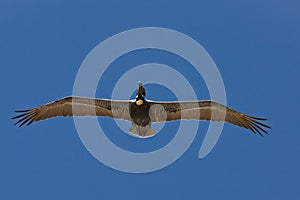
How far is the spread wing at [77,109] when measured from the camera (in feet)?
97.7

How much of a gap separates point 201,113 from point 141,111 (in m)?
1.91

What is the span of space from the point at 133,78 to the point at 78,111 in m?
2.13

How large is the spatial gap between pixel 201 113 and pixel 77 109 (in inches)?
155

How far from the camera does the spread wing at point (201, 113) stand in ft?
98.1

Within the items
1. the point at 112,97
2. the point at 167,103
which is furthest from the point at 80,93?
the point at 167,103

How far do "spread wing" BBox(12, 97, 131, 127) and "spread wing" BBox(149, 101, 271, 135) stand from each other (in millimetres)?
1010

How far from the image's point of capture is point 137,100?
30.3 meters

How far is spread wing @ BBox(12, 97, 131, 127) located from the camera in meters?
29.8

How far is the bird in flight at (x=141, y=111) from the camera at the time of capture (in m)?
29.8

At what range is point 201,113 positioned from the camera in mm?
30281

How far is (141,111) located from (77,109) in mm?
2033

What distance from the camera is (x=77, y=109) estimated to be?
30.1m

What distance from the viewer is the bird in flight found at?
97.9ft

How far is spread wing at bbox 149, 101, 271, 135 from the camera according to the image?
2989cm
